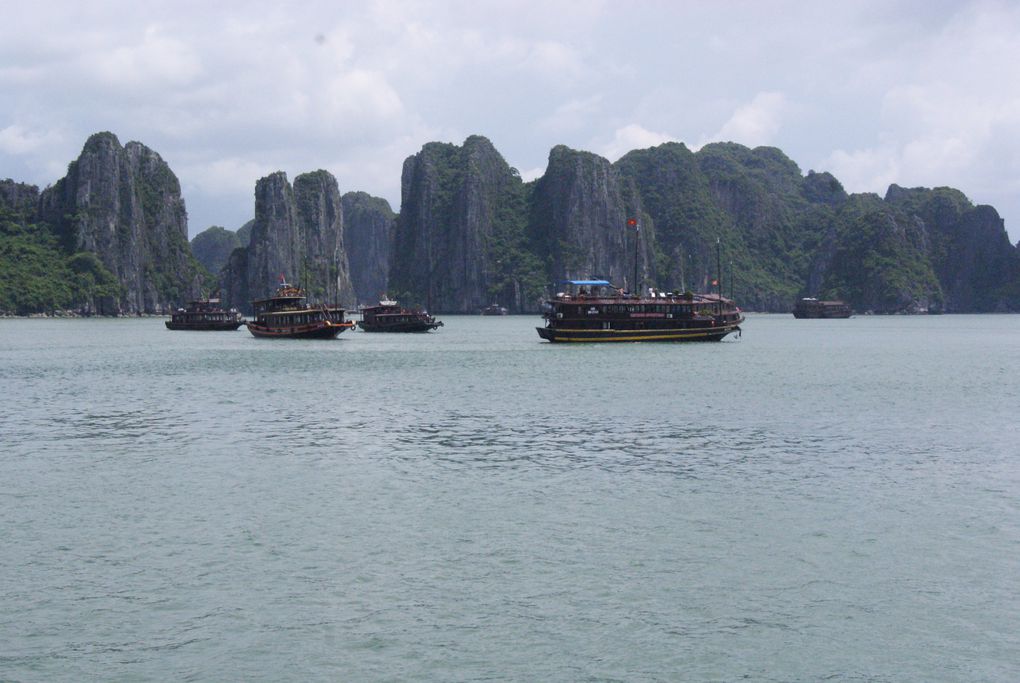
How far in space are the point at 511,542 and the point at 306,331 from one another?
103m

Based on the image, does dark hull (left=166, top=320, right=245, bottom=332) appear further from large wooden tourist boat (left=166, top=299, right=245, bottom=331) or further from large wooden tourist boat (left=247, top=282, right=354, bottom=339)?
large wooden tourist boat (left=247, top=282, right=354, bottom=339)

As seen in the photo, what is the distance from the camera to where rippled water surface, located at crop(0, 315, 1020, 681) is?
13.0 meters

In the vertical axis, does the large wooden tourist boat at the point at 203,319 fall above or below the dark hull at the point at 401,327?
above

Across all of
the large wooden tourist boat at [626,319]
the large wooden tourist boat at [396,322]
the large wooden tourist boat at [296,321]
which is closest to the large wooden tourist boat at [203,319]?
the large wooden tourist boat at [396,322]

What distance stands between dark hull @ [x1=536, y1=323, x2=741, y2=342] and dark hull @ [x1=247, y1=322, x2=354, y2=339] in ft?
97.6

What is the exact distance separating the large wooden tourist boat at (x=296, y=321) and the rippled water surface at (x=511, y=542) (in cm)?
7443

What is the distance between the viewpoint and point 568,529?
65.2 feet

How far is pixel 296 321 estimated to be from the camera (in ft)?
393

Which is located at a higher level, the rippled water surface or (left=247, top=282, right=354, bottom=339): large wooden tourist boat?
(left=247, top=282, right=354, bottom=339): large wooden tourist boat

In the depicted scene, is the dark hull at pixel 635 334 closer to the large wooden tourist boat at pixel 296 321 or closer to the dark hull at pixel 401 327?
the large wooden tourist boat at pixel 296 321

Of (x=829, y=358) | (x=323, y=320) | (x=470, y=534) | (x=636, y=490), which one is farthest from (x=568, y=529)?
(x=323, y=320)

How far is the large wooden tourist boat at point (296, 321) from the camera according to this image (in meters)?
118

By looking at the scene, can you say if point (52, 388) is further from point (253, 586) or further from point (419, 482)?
point (253, 586)

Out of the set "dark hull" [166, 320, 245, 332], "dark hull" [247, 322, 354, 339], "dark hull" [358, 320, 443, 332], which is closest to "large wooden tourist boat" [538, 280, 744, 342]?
"dark hull" [247, 322, 354, 339]
